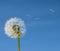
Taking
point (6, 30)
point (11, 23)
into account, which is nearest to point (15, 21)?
point (11, 23)

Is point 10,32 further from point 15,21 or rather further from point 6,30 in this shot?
point 15,21

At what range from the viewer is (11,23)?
17594 millimetres

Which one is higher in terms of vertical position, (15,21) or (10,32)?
(15,21)

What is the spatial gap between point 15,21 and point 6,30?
185 centimetres

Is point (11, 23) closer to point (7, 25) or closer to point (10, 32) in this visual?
point (7, 25)

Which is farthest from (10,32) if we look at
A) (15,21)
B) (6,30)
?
(15,21)

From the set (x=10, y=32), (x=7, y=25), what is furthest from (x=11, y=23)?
(x=10, y=32)

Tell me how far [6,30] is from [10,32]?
2.70 ft

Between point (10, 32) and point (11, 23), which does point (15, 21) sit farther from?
point (10, 32)

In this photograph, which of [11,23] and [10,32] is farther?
[11,23]

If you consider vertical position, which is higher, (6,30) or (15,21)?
(15,21)

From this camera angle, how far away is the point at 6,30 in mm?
16922

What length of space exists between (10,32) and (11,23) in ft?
5.33

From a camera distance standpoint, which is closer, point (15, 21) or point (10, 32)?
point (10, 32)
